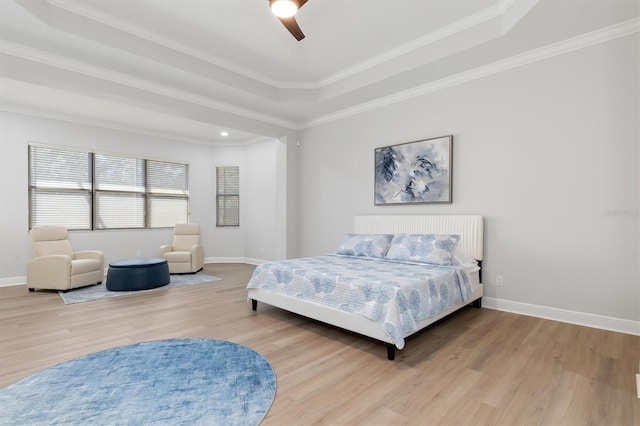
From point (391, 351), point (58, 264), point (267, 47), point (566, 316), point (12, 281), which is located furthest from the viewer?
point (12, 281)

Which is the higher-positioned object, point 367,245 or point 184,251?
point 367,245

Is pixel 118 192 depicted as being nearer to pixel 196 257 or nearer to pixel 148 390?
pixel 196 257

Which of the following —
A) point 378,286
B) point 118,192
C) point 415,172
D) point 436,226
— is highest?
point 415,172

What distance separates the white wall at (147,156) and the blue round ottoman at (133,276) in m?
1.71

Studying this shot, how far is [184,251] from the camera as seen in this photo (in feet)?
21.0

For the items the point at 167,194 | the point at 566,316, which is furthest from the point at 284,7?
the point at 167,194

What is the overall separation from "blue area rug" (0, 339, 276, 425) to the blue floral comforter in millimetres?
866

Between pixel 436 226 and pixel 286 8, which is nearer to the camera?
pixel 286 8

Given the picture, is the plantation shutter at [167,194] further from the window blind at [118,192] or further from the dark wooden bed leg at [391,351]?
the dark wooden bed leg at [391,351]

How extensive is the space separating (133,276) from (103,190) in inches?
94.6

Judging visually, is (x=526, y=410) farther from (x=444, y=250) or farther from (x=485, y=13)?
(x=485, y=13)

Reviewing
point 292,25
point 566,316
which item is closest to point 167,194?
point 292,25

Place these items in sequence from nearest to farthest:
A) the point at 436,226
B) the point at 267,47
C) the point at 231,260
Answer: the point at 267,47
the point at 436,226
the point at 231,260

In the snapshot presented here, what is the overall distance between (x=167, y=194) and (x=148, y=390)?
5757 millimetres
